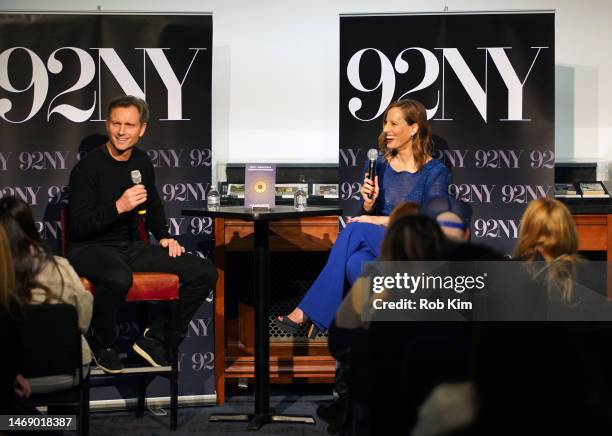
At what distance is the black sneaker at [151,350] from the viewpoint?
3.59 metres

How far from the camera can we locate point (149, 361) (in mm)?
3604

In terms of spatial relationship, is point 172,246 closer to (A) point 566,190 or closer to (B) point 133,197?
(B) point 133,197

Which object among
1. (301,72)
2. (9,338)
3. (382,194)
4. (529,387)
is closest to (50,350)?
(9,338)

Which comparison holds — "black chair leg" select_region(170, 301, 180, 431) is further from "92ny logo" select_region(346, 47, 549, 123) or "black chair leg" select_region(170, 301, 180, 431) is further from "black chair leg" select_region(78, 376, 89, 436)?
"92ny logo" select_region(346, 47, 549, 123)

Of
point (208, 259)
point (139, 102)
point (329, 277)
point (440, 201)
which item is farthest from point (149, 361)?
point (440, 201)

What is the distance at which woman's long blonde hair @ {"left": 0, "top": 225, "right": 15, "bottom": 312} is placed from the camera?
219 cm

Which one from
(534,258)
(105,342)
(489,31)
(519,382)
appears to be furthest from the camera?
(489,31)

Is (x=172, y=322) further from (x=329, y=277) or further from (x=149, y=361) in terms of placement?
(x=329, y=277)

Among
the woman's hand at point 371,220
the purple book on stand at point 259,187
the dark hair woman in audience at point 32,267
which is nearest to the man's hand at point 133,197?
the purple book on stand at point 259,187

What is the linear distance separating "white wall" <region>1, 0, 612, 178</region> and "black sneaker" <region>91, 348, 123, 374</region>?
1.57 meters

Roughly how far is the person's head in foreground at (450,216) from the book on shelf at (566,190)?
3.16 metres

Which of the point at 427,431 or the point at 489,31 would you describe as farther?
the point at 489,31

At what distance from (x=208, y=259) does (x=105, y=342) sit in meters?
0.69

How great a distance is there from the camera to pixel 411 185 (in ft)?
12.3
